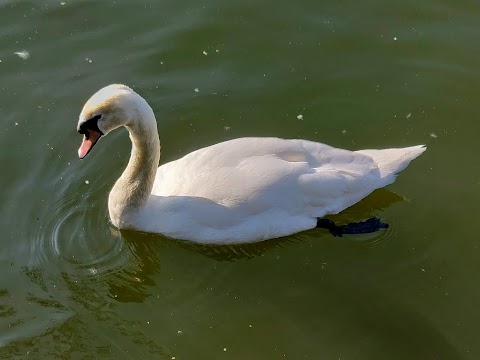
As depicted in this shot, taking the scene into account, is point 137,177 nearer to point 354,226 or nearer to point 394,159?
point 354,226

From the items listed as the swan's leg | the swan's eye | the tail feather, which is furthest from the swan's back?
the swan's eye

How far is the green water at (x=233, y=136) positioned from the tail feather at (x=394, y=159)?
15.3 inches

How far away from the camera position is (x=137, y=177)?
241 inches

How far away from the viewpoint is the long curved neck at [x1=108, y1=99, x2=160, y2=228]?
585cm

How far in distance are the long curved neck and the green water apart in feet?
Result: 1.23

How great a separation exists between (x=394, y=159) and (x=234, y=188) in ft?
5.34

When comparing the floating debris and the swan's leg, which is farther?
the floating debris

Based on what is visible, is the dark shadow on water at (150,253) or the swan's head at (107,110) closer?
the swan's head at (107,110)

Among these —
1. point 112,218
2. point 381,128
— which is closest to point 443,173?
point 381,128

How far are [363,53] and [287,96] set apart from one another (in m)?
1.15

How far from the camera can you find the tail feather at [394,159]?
6.54 meters

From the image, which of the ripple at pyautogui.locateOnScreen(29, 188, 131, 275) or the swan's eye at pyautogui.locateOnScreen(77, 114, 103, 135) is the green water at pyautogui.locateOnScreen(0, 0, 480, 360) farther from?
the swan's eye at pyautogui.locateOnScreen(77, 114, 103, 135)

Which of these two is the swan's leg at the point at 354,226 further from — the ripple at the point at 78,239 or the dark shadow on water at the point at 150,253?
the ripple at the point at 78,239

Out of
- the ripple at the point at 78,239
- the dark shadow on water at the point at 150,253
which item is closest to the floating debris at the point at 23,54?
the ripple at the point at 78,239
